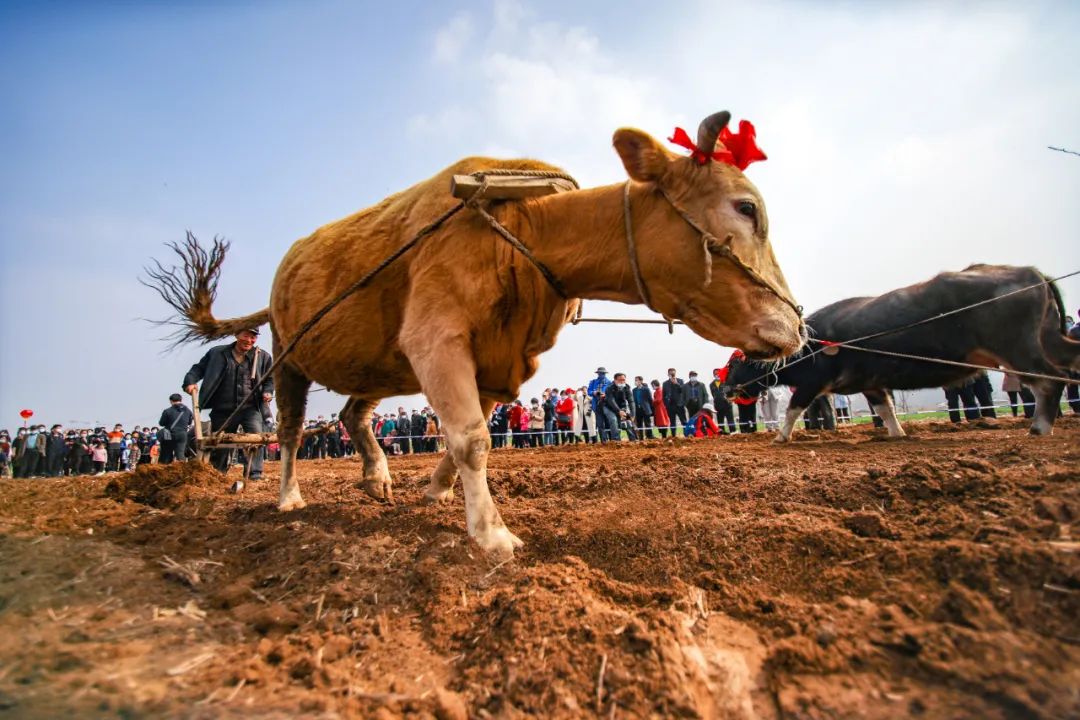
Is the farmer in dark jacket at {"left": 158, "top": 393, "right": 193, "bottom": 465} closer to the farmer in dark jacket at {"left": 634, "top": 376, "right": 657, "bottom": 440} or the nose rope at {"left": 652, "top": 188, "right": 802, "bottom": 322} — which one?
the farmer in dark jacket at {"left": 634, "top": 376, "right": 657, "bottom": 440}

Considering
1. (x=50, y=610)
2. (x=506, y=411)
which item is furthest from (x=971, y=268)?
(x=506, y=411)

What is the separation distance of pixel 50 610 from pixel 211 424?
5143 mm

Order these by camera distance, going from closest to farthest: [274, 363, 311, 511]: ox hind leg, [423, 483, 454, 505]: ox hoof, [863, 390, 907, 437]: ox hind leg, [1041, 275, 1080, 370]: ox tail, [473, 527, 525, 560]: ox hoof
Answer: [473, 527, 525, 560]: ox hoof → [423, 483, 454, 505]: ox hoof → [274, 363, 311, 511]: ox hind leg → [1041, 275, 1080, 370]: ox tail → [863, 390, 907, 437]: ox hind leg

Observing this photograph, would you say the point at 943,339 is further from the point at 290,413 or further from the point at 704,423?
the point at 704,423

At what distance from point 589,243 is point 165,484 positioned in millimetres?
4644

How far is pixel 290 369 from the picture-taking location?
15.7ft

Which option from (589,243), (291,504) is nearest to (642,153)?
(589,243)

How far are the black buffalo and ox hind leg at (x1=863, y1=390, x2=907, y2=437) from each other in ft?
0.06

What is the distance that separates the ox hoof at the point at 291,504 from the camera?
14.4 ft

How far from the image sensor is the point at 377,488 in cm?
477

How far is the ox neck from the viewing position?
317 centimetres

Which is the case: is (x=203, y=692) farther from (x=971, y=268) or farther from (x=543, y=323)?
(x=971, y=268)

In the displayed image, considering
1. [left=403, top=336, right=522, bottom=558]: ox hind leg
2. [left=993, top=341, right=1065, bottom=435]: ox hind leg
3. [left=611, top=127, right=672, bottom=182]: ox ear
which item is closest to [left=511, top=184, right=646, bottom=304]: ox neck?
[left=611, top=127, right=672, bottom=182]: ox ear

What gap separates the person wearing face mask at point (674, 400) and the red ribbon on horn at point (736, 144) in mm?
14481
